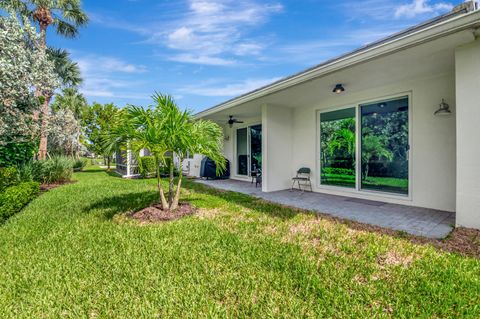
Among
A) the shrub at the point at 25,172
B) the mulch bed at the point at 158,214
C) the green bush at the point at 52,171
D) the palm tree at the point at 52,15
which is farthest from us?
the palm tree at the point at 52,15

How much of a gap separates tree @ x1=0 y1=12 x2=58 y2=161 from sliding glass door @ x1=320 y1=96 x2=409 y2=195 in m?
9.04

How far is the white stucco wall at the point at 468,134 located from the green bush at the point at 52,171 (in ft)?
42.3

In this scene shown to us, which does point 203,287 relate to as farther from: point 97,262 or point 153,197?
point 153,197

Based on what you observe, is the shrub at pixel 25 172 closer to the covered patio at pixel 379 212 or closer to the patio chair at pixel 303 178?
the covered patio at pixel 379 212

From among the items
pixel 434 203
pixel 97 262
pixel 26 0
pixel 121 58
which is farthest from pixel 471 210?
pixel 26 0

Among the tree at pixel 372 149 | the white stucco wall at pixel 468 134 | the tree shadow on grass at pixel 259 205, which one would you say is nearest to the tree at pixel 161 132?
the tree shadow on grass at pixel 259 205

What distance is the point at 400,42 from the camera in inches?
144

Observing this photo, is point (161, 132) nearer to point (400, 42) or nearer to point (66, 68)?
point (400, 42)

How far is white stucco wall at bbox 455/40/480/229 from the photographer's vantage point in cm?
363

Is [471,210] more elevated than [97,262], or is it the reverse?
[471,210]

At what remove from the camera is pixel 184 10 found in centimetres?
723

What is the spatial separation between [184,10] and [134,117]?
4.72 metres

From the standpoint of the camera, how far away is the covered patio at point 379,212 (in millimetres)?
3971

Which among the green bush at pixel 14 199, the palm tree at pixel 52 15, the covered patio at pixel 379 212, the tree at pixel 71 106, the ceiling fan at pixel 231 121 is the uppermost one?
the palm tree at pixel 52 15
